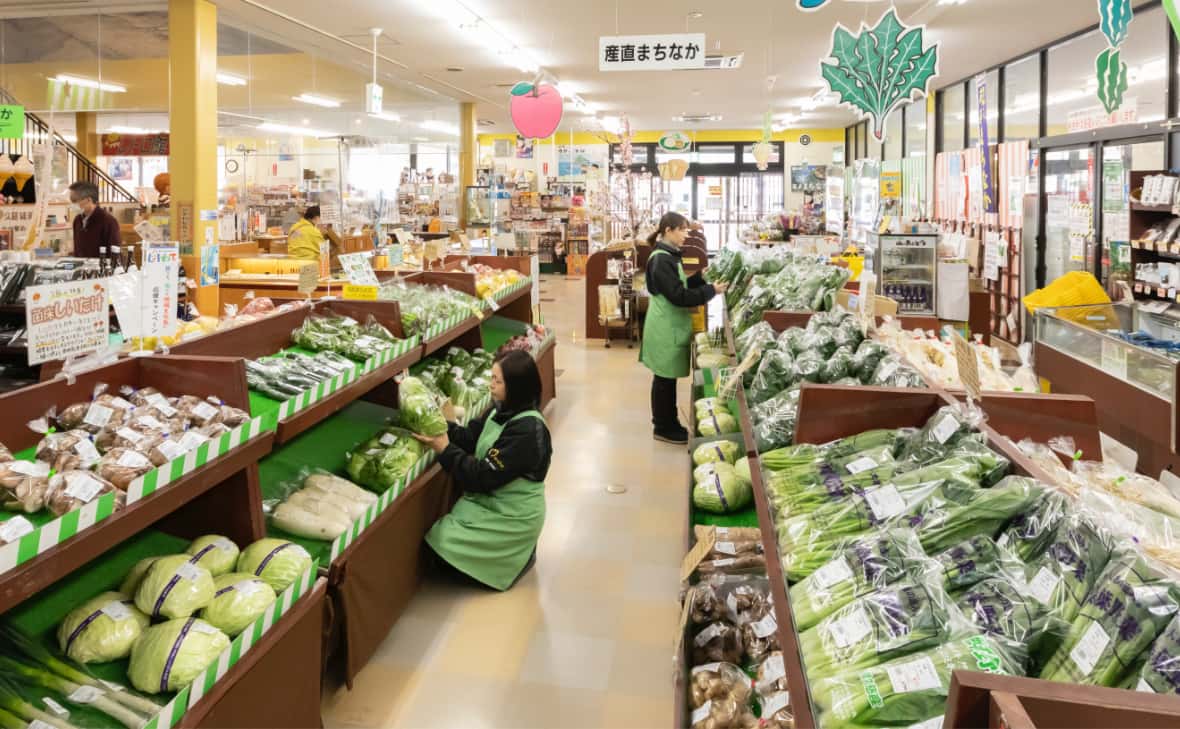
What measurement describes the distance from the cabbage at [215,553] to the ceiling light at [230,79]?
7508 millimetres

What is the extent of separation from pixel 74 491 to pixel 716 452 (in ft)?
8.22

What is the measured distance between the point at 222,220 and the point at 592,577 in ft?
24.4

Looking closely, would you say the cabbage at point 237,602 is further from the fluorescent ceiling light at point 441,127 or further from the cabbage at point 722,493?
the fluorescent ceiling light at point 441,127

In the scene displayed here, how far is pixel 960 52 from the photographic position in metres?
11.1

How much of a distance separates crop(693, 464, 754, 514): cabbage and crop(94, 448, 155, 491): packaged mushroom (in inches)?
78.9

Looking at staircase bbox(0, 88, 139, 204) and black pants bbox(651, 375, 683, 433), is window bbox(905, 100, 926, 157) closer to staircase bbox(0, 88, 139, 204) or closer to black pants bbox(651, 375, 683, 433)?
black pants bbox(651, 375, 683, 433)

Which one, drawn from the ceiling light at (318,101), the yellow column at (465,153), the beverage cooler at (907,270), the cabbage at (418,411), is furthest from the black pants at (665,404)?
the yellow column at (465,153)

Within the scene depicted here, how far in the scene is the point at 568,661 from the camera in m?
3.52

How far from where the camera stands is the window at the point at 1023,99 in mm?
10859

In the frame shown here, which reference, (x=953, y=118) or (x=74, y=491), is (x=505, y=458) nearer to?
(x=74, y=491)

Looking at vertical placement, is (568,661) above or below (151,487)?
below

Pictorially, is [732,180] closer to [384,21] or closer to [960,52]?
[960,52]

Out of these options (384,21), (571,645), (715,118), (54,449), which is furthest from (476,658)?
(715,118)

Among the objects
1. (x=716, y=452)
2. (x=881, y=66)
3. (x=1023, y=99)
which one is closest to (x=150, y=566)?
(x=716, y=452)
